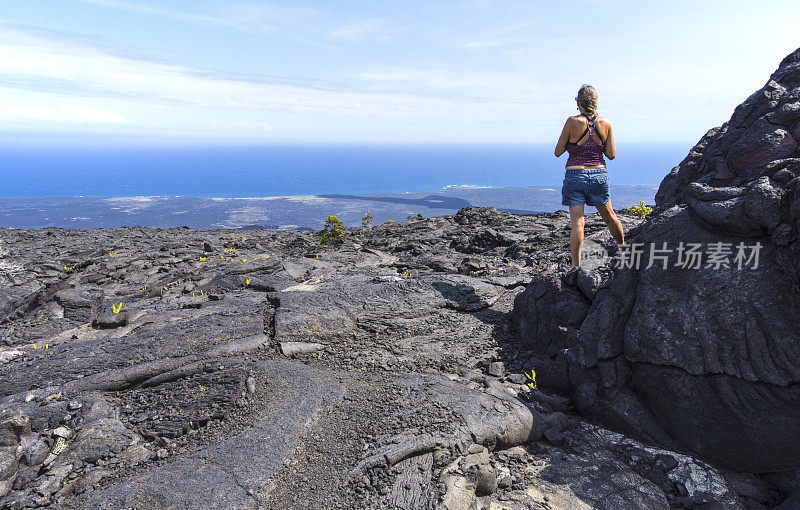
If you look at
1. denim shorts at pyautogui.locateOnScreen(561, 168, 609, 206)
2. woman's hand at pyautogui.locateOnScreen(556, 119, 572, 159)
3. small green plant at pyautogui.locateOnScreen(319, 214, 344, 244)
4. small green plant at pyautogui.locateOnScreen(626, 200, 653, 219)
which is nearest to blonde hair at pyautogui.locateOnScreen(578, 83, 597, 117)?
woman's hand at pyautogui.locateOnScreen(556, 119, 572, 159)

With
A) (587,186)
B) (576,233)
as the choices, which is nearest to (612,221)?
(576,233)

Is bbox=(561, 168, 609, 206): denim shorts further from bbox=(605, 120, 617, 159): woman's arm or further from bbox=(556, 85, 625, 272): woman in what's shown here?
bbox=(605, 120, 617, 159): woman's arm

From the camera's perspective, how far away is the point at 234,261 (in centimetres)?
1825

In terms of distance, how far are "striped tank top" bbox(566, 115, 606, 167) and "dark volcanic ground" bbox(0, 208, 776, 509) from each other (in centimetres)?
287

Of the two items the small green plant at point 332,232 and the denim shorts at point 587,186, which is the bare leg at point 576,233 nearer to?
the denim shorts at point 587,186

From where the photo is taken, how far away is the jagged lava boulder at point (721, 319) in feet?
17.5

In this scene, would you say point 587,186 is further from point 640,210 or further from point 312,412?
→ point 640,210

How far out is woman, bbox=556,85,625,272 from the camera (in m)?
8.39

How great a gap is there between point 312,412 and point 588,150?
24.0ft

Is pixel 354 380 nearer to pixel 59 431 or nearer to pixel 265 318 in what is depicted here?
pixel 265 318

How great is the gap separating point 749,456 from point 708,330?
172cm

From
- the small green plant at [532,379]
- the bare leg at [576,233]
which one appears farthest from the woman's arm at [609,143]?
the small green plant at [532,379]

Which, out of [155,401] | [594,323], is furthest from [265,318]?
[594,323]

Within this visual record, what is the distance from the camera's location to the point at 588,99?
8.34 meters
